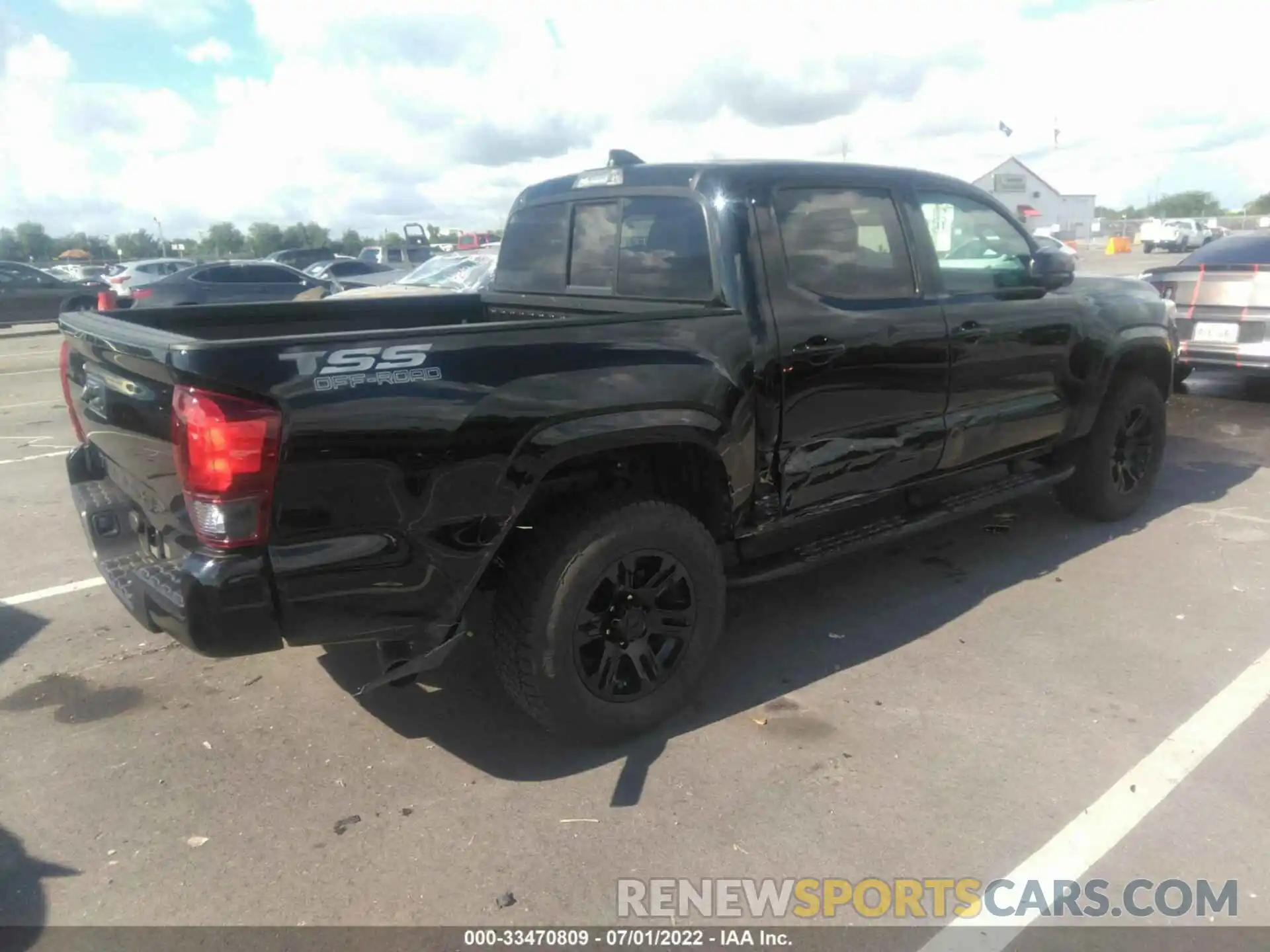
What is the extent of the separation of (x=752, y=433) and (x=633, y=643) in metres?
0.88

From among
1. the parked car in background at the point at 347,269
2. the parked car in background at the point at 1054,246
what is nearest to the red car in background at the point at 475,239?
the parked car in background at the point at 347,269

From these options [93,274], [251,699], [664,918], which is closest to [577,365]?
[664,918]

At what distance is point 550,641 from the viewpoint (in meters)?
3.19

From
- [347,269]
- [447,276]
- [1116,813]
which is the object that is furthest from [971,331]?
[347,269]

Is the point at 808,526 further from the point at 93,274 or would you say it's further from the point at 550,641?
the point at 93,274

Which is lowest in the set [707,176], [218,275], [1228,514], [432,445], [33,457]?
[1228,514]

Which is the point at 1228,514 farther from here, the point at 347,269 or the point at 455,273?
the point at 347,269

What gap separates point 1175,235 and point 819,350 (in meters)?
50.0

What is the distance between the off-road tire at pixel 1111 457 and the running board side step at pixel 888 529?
269 millimetres

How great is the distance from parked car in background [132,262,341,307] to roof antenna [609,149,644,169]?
45.8 feet

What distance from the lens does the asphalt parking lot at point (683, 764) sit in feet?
9.16

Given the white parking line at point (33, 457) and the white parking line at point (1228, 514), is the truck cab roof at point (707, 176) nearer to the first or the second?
the white parking line at point (1228, 514)

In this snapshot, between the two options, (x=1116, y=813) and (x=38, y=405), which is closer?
(x=1116, y=813)

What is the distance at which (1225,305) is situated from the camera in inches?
335
